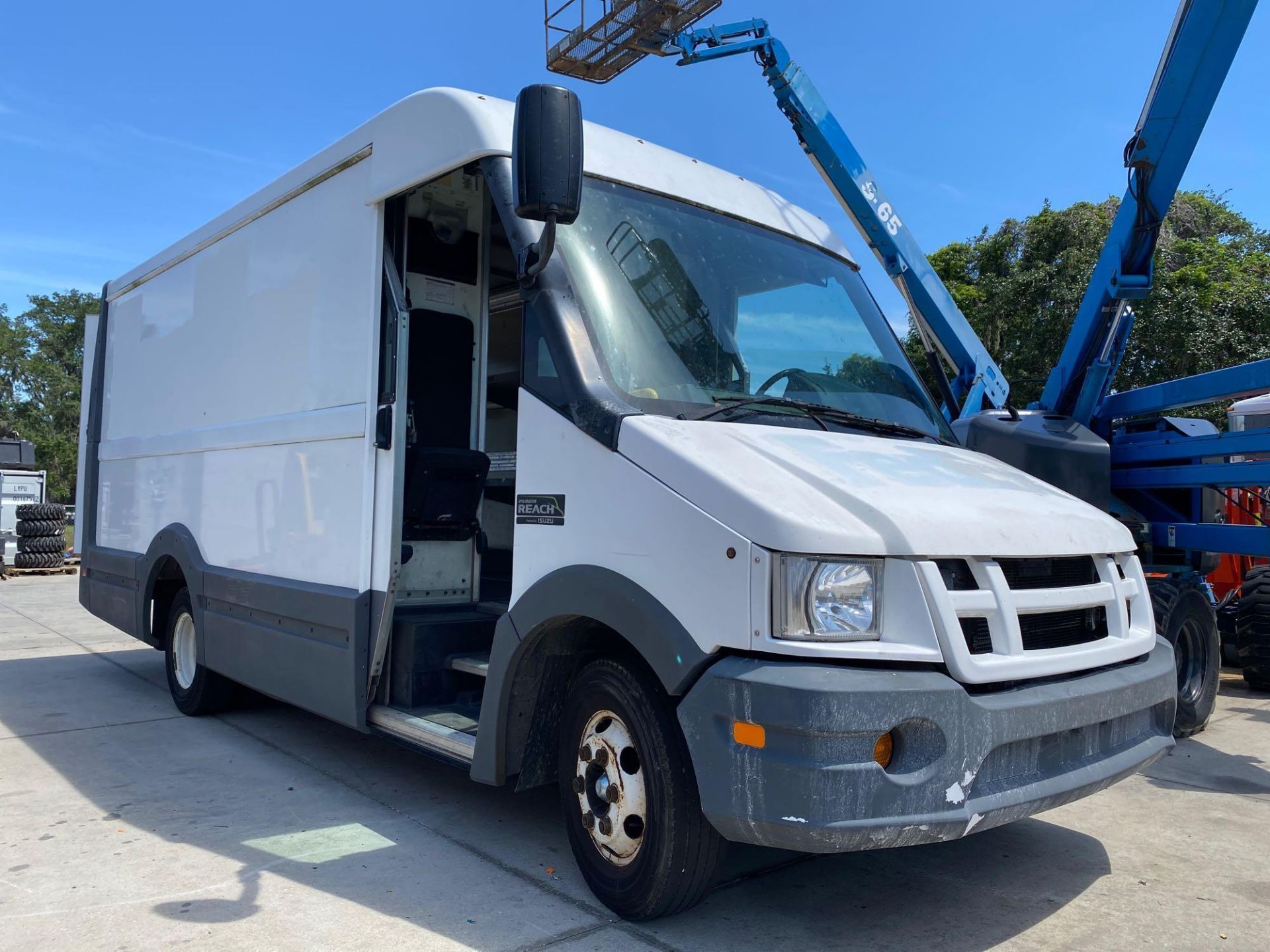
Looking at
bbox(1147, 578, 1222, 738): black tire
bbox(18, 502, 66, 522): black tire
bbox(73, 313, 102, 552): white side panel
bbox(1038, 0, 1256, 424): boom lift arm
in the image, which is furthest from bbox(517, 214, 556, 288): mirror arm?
bbox(18, 502, 66, 522): black tire

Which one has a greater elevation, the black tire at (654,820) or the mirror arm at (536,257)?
the mirror arm at (536,257)

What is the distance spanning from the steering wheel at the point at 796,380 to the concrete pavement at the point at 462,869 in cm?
191

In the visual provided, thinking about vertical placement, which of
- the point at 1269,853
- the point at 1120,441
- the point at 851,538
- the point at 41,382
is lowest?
the point at 1269,853

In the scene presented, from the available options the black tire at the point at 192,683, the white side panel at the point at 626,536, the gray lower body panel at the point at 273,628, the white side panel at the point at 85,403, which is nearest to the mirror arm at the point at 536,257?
the white side panel at the point at 626,536

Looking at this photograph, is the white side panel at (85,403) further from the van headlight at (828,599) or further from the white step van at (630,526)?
the van headlight at (828,599)

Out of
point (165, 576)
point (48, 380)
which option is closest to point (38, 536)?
point (165, 576)

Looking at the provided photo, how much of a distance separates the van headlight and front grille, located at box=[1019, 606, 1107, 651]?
0.59 m

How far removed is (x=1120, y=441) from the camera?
751 centimetres

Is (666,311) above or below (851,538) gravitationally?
above

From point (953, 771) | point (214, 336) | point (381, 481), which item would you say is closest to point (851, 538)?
point (953, 771)

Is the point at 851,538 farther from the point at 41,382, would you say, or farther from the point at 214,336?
the point at 41,382

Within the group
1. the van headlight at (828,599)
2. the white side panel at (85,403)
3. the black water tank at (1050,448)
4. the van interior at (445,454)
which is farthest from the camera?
the white side panel at (85,403)

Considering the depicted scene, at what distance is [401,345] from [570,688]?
1.92m

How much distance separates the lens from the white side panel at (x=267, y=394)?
4.88m
